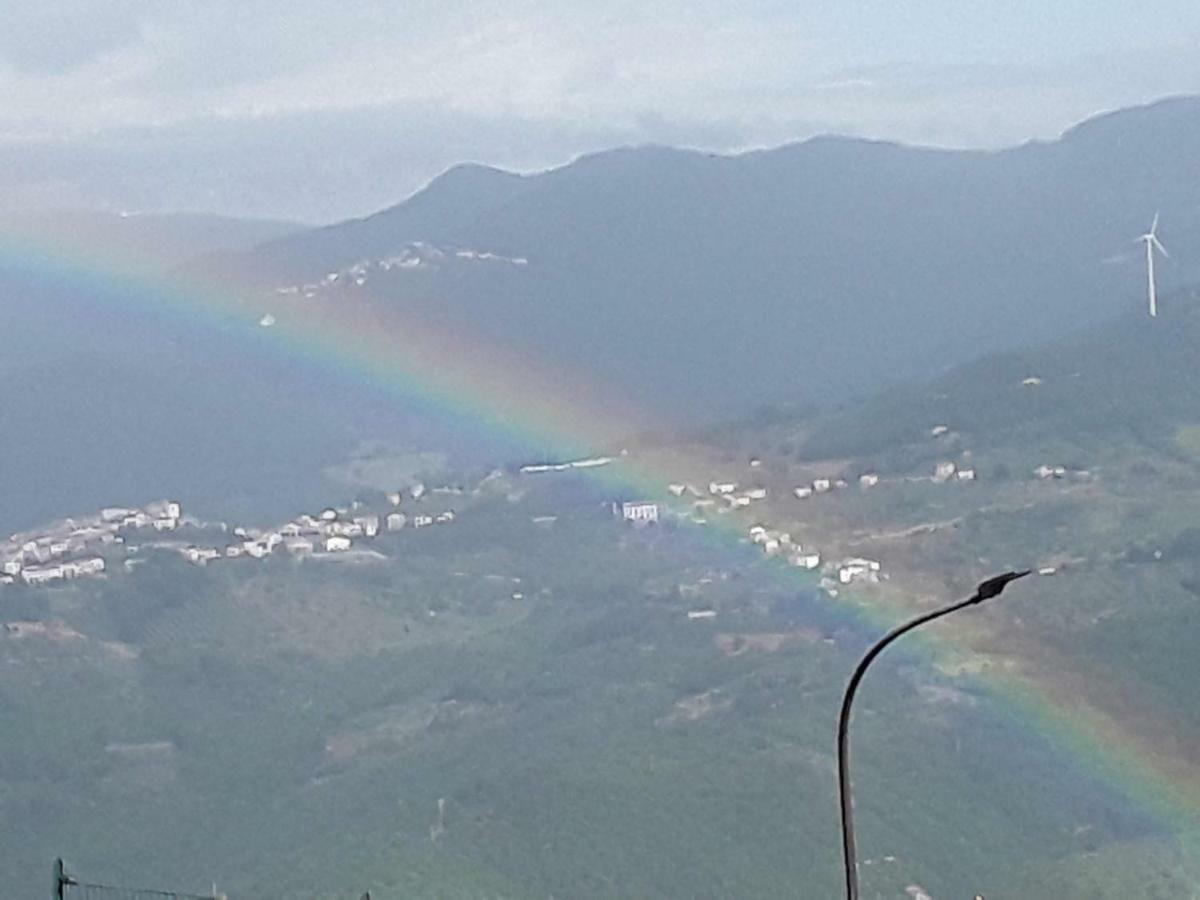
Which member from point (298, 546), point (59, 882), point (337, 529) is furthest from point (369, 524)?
point (59, 882)

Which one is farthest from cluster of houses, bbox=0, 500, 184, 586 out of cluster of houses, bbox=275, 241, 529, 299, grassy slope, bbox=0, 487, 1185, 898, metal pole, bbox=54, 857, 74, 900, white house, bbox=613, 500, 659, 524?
metal pole, bbox=54, 857, 74, 900

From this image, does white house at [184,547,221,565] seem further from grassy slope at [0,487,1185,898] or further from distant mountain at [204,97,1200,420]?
distant mountain at [204,97,1200,420]

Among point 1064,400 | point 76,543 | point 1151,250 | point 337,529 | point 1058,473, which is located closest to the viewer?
point 1058,473

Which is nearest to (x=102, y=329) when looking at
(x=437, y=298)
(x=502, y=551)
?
(x=437, y=298)

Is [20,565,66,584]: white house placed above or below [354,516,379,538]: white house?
above

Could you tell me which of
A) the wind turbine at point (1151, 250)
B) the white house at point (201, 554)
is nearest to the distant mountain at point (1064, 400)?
the wind turbine at point (1151, 250)

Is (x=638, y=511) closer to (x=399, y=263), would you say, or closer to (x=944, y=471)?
(x=944, y=471)

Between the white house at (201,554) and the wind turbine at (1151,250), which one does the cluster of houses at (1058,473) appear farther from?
the white house at (201,554)
